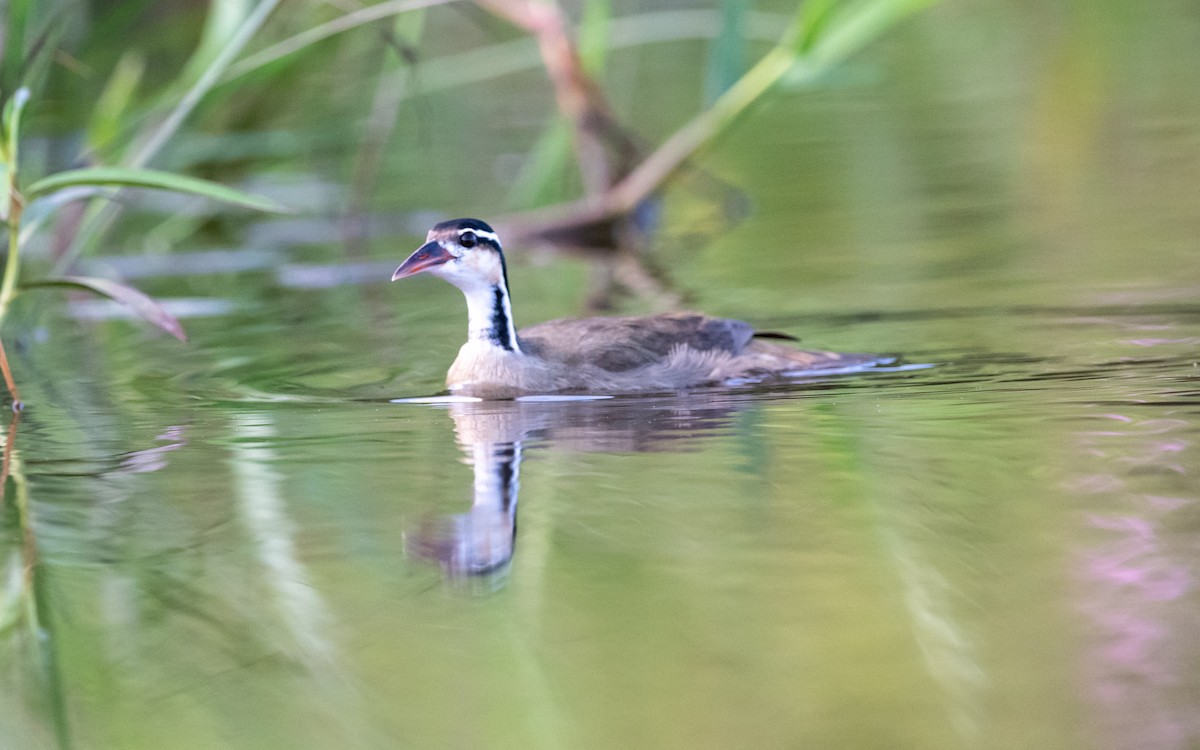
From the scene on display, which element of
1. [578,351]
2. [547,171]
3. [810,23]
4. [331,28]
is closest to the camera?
[578,351]

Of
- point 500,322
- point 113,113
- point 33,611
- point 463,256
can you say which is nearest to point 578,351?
point 500,322

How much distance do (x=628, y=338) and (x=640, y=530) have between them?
2532 millimetres

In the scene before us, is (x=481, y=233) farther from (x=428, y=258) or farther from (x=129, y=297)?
(x=129, y=297)

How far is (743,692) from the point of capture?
331 cm

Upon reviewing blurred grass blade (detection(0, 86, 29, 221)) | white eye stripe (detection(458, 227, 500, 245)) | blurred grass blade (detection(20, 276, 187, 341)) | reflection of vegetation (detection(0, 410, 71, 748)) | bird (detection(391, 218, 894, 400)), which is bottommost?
reflection of vegetation (detection(0, 410, 71, 748))

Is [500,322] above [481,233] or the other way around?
the other way around

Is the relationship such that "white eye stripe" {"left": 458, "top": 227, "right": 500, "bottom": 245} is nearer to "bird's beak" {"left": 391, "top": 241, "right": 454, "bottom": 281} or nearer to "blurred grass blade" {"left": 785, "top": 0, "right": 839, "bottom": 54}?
"bird's beak" {"left": 391, "top": 241, "right": 454, "bottom": 281}

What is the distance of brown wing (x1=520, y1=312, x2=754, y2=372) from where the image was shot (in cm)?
686

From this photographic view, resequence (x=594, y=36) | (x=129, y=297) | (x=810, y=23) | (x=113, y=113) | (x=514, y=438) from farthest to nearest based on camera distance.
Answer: (x=594, y=36)
(x=113, y=113)
(x=810, y=23)
(x=129, y=297)
(x=514, y=438)

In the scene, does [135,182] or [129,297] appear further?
[129,297]

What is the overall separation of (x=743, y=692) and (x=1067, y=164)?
9.38 m

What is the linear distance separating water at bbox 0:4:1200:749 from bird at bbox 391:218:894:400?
23 cm

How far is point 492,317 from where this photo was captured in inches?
272

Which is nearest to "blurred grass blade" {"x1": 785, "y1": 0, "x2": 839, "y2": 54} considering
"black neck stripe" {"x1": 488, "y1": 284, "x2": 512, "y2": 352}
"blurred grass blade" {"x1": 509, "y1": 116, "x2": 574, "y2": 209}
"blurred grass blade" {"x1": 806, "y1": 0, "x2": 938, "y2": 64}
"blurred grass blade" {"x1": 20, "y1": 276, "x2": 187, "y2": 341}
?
"blurred grass blade" {"x1": 806, "y1": 0, "x2": 938, "y2": 64}
